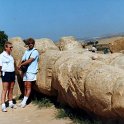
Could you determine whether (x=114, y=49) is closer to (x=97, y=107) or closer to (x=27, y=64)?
(x=27, y=64)

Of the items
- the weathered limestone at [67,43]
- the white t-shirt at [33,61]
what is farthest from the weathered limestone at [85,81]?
the weathered limestone at [67,43]

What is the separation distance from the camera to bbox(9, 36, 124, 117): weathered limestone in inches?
263

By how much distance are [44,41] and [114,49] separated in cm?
307

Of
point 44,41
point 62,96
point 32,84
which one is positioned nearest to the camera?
point 62,96

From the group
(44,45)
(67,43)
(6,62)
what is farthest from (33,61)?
(67,43)

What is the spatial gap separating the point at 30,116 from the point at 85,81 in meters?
2.29

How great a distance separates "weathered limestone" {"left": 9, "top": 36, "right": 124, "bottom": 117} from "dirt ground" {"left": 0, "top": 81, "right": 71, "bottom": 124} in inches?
16.3

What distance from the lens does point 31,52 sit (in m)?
10.1

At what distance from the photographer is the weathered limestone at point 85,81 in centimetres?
668

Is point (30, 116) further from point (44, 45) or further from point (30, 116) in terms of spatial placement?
point (44, 45)

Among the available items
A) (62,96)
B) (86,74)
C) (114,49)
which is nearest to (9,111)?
(62,96)

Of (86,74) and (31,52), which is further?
(31,52)

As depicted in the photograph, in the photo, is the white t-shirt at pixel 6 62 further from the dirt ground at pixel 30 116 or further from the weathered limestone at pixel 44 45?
the weathered limestone at pixel 44 45

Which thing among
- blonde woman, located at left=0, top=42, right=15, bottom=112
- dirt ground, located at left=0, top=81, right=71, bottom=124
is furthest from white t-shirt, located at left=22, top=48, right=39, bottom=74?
dirt ground, located at left=0, top=81, right=71, bottom=124
